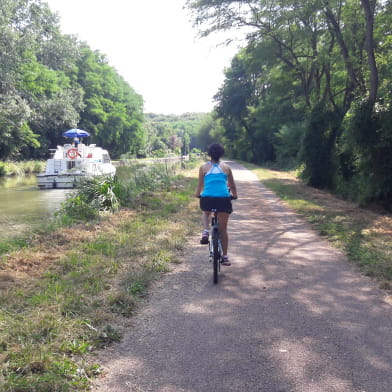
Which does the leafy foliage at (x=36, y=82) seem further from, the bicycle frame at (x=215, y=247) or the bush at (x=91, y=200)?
the bicycle frame at (x=215, y=247)

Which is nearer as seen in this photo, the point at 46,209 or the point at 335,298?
the point at 335,298

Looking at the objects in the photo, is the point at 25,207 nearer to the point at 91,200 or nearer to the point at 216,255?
the point at 91,200

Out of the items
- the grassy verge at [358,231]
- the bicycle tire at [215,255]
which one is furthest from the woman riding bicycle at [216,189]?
the grassy verge at [358,231]

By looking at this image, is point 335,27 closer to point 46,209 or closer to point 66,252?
point 46,209

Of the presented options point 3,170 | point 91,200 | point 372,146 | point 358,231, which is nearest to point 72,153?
point 3,170

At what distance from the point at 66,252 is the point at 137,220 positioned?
307cm

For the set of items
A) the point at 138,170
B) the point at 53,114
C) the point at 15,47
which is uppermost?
the point at 15,47

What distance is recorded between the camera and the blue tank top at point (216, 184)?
5379 mm

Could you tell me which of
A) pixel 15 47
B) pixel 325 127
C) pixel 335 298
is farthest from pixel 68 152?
pixel 335 298

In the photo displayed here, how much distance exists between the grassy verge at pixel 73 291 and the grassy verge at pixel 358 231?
3096 mm

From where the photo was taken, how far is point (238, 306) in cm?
455

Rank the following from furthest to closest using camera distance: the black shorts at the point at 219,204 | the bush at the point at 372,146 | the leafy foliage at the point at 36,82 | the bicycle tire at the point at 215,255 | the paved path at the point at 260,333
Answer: the leafy foliage at the point at 36,82, the bush at the point at 372,146, the black shorts at the point at 219,204, the bicycle tire at the point at 215,255, the paved path at the point at 260,333

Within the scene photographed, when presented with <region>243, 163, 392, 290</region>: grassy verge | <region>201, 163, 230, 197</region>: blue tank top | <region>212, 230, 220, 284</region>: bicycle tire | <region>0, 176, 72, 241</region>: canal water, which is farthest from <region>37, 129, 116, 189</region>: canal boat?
<region>212, 230, 220, 284</region>: bicycle tire

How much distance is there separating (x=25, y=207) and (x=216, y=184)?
12.3 meters
